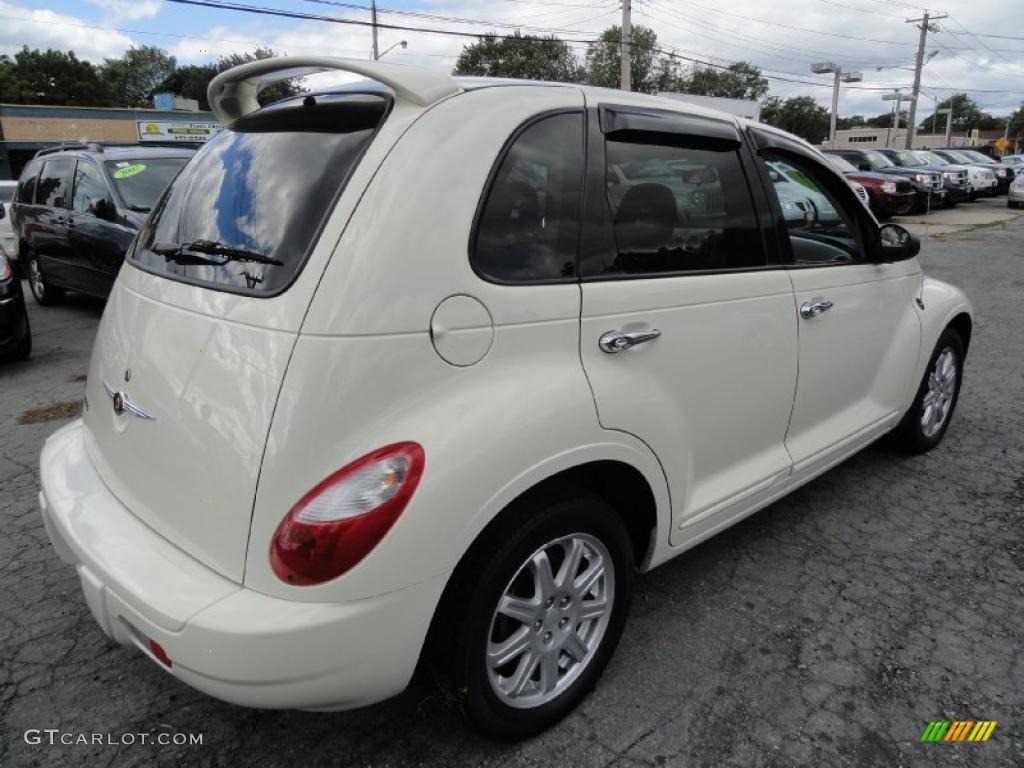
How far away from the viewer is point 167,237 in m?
2.30

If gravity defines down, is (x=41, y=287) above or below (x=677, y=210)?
below

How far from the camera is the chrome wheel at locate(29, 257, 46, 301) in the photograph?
8.89 meters

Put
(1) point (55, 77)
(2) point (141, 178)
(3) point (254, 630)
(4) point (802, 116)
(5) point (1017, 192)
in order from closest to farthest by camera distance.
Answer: (3) point (254, 630), (2) point (141, 178), (5) point (1017, 192), (1) point (55, 77), (4) point (802, 116)

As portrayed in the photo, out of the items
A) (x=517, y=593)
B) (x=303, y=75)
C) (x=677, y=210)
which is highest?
(x=303, y=75)

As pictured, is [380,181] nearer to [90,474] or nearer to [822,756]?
[90,474]

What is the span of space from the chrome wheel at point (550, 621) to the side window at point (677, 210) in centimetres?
85

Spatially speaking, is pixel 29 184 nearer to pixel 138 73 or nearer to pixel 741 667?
pixel 741 667

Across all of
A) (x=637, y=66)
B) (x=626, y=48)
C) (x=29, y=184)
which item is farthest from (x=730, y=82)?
(x=29, y=184)

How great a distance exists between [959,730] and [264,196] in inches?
99.8

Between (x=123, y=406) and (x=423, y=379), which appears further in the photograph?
(x=123, y=406)

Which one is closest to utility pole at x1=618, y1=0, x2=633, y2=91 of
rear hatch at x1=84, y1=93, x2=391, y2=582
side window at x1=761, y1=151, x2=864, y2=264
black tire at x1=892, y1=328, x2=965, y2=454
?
black tire at x1=892, y1=328, x2=965, y2=454

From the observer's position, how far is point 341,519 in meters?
1.58

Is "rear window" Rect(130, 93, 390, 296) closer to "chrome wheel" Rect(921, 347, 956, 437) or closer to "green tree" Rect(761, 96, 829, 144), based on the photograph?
"chrome wheel" Rect(921, 347, 956, 437)

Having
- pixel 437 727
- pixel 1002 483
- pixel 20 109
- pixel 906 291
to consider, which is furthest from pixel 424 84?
pixel 20 109
